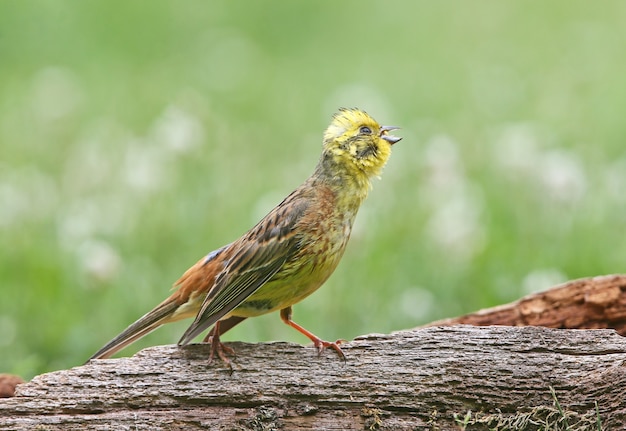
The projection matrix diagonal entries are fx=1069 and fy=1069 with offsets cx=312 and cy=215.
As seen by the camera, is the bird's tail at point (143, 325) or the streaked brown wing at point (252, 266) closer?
the streaked brown wing at point (252, 266)

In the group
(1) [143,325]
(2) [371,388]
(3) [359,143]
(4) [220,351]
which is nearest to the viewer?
(2) [371,388]

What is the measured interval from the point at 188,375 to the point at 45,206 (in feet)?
16.9

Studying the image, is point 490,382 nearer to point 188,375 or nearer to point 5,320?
point 188,375

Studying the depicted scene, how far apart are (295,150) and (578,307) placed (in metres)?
6.35

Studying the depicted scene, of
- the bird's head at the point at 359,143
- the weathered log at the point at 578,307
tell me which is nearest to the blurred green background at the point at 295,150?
the weathered log at the point at 578,307

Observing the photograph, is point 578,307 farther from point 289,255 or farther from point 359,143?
point 289,255

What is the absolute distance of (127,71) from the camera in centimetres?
1543

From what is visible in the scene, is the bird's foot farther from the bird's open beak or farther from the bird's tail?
the bird's open beak

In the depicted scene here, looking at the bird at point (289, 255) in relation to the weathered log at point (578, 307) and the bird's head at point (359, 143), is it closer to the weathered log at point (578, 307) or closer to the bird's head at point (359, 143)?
the bird's head at point (359, 143)

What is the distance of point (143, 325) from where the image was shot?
5922 millimetres

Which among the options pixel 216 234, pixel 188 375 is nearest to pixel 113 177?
pixel 216 234

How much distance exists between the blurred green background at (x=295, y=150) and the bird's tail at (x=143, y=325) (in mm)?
1261

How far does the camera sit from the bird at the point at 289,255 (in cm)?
558

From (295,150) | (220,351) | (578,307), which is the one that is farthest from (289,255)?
(295,150)
